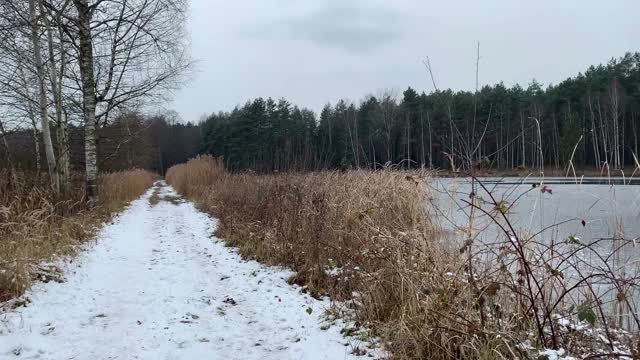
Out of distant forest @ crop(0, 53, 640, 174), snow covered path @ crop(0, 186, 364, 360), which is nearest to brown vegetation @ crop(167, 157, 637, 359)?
snow covered path @ crop(0, 186, 364, 360)

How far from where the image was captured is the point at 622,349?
2711 mm

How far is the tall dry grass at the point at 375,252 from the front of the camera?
10.2 feet

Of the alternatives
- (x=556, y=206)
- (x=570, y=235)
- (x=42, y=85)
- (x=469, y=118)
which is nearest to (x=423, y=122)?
(x=469, y=118)

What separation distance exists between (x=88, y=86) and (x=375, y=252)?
9.76 metres

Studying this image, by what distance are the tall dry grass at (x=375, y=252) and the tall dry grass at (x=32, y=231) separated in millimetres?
2690

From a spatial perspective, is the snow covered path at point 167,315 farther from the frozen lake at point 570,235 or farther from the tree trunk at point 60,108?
the tree trunk at point 60,108

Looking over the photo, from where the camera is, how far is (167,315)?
4191 millimetres

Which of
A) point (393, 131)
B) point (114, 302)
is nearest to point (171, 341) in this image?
point (114, 302)

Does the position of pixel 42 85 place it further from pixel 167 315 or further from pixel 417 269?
pixel 417 269

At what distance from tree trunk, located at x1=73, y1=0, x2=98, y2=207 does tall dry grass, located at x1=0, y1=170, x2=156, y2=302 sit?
1483mm

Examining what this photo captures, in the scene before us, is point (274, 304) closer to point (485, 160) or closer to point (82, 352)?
point (82, 352)

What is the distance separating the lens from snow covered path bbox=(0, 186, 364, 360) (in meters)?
3.40

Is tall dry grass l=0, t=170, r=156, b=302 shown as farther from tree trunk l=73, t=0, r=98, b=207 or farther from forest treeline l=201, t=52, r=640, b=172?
forest treeline l=201, t=52, r=640, b=172

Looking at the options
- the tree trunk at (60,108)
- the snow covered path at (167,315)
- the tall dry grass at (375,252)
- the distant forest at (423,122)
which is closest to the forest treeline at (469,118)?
the distant forest at (423,122)
